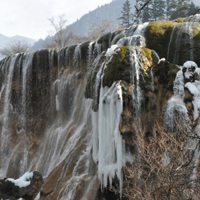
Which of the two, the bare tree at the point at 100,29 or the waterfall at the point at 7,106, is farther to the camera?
the bare tree at the point at 100,29

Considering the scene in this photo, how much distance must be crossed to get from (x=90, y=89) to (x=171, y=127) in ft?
13.6

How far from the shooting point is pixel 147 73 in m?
10.2

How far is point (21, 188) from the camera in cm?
1305

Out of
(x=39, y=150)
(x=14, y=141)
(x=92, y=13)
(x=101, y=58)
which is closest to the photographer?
(x=101, y=58)

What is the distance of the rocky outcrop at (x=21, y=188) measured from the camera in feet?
42.4

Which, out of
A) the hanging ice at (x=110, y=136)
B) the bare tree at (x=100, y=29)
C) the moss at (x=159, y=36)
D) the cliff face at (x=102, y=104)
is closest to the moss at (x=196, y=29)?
the cliff face at (x=102, y=104)

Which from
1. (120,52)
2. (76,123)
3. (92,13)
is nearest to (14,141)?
(76,123)

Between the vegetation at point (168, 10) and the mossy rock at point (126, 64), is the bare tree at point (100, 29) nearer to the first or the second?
the vegetation at point (168, 10)

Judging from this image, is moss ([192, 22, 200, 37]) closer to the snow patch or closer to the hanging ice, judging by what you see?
the hanging ice

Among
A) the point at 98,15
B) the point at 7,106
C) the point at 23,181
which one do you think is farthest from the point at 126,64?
the point at 98,15

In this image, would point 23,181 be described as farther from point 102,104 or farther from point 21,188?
point 102,104

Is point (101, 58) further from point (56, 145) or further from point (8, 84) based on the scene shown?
point (8, 84)

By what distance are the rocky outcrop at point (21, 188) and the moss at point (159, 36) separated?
28.1ft

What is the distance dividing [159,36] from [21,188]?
32.2 feet
